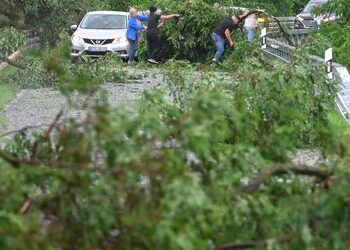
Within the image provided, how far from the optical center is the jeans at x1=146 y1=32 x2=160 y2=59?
30.8m

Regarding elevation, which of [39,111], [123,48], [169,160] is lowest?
[123,48]

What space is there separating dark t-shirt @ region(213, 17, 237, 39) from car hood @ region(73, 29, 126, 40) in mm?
4671

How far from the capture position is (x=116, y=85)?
24.4m

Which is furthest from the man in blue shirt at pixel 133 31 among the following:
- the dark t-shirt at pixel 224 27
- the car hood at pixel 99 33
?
the dark t-shirt at pixel 224 27

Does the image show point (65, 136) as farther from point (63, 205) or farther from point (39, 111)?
point (39, 111)

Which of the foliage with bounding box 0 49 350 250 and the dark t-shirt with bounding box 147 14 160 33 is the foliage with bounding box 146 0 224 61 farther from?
the foliage with bounding box 0 49 350 250

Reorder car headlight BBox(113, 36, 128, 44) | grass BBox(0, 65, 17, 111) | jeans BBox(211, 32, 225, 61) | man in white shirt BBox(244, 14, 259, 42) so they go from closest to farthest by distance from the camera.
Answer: grass BBox(0, 65, 17, 111), jeans BBox(211, 32, 225, 61), man in white shirt BBox(244, 14, 259, 42), car headlight BBox(113, 36, 128, 44)

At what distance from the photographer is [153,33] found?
30656mm

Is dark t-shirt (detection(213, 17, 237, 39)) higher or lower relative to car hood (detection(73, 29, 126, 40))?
higher

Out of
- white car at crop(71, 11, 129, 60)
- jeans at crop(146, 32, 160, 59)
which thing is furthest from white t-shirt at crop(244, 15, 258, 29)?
white car at crop(71, 11, 129, 60)

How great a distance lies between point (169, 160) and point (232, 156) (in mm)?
778

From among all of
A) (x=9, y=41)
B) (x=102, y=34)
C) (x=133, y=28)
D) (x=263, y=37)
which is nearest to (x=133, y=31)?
(x=133, y=28)

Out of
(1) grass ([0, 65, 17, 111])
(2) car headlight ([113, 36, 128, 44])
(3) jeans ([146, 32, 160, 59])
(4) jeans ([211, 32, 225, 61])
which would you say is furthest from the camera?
(2) car headlight ([113, 36, 128, 44])

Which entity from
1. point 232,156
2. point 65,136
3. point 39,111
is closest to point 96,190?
point 65,136
